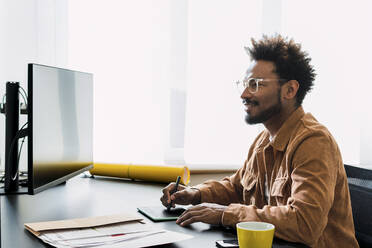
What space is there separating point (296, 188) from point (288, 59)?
1.80ft

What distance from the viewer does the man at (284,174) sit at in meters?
1.21

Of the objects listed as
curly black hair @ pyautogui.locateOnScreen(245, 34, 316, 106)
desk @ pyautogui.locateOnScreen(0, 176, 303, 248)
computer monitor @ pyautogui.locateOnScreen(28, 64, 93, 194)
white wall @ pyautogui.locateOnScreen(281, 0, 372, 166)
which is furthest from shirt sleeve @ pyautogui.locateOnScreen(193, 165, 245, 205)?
white wall @ pyautogui.locateOnScreen(281, 0, 372, 166)

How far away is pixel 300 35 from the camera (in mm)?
2611

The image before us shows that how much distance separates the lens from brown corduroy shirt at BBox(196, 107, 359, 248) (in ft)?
3.91

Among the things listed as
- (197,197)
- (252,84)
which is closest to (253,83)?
(252,84)

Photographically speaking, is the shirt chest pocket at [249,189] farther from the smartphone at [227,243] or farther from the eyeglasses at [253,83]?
the smartphone at [227,243]

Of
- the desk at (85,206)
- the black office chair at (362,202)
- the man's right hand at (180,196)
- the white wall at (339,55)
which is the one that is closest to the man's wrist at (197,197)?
the man's right hand at (180,196)

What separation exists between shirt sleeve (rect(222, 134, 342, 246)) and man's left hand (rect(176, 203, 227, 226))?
0.07 ft

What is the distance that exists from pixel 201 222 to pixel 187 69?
137 centimetres

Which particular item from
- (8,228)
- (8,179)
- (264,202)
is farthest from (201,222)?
(8,179)

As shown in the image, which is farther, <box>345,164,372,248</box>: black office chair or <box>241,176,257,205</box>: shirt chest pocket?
<box>241,176,257,205</box>: shirt chest pocket

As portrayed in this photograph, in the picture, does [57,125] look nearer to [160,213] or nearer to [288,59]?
[160,213]

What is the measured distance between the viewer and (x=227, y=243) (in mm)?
1018

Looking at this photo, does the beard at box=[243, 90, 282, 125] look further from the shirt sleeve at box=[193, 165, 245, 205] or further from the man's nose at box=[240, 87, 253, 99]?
the shirt sleeve at box=[193, 165, 245, 205]
